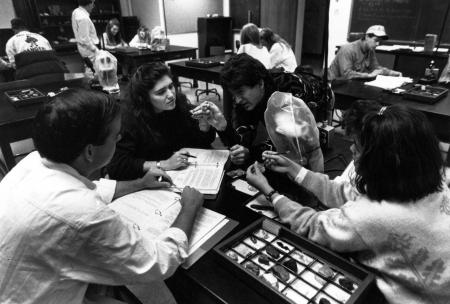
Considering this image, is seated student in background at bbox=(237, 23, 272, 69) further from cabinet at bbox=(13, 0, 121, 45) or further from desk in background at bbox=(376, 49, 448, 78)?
cabinet at bbox=(13, 0, 121, 45)

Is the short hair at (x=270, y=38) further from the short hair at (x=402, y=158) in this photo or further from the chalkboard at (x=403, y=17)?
the short hair at (x=402, y=158)

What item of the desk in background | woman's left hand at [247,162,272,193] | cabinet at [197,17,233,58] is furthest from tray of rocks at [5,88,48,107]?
the desk in background

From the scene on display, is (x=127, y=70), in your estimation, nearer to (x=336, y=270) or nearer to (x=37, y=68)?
(x=37, y=68)

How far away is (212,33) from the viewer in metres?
5.93

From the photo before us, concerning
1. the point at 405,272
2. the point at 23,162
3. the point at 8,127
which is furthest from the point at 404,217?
the point at 8,127

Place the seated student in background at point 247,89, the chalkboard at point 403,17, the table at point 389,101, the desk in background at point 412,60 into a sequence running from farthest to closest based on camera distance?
the chalkboard at point 403,17, the desk in background at point 412,60, the table at point 389,101, the seated student in background at point 247,89

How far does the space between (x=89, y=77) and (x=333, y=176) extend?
2.48m

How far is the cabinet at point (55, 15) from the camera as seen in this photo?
A: 5715mm

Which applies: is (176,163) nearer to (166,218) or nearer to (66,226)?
(166,218)

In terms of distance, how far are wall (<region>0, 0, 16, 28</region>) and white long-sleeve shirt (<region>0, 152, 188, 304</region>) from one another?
21.0ft

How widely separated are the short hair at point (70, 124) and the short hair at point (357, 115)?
2.32 ft

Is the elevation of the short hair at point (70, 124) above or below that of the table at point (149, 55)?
above

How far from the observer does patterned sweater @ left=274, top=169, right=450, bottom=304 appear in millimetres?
748


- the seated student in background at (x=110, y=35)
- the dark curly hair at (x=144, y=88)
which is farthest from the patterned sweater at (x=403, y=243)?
the seated student in background at (x=110, y=35)
